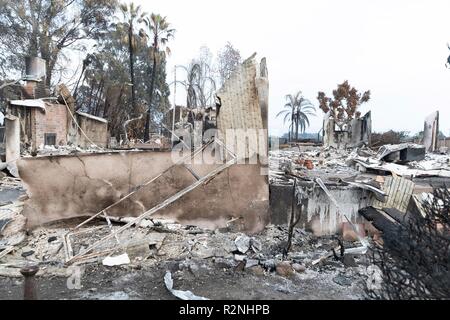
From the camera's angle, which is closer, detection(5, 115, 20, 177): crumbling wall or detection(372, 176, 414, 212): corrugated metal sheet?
detection(372, 176, 414, 212): corrugated metal sheet

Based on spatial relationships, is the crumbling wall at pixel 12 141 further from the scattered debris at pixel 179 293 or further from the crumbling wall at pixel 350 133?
the crumbling wall at pixel 350 133

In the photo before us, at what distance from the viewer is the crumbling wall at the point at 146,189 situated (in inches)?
244

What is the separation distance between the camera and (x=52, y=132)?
14891 millimetres

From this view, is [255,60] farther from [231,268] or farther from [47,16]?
[47,16]

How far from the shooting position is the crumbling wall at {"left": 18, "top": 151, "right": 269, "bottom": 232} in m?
6.20

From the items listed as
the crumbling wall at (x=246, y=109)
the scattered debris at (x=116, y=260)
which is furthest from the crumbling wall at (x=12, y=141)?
the crumbling wall at (x=246, y=109)

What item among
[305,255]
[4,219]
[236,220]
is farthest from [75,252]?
[305,255]

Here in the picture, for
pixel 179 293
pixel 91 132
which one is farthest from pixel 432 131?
pixel 91 132

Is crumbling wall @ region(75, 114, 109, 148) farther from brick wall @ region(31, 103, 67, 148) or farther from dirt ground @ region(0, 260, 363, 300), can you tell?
dirt ground @ region(0, 260, 363, 300)

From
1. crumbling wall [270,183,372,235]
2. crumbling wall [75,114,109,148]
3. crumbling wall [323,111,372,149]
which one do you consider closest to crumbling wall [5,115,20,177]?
crumbling wall [75,114,109,148]

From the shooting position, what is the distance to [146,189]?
21.0ft

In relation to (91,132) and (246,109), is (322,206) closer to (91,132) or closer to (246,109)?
(246,109)

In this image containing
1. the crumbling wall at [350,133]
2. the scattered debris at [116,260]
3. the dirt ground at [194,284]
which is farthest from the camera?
the crumbling wall at [350,133]

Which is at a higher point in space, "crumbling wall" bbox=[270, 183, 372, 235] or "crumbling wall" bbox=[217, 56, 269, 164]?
"crumbling wall" bbox=[217, 56, 269, 164]
